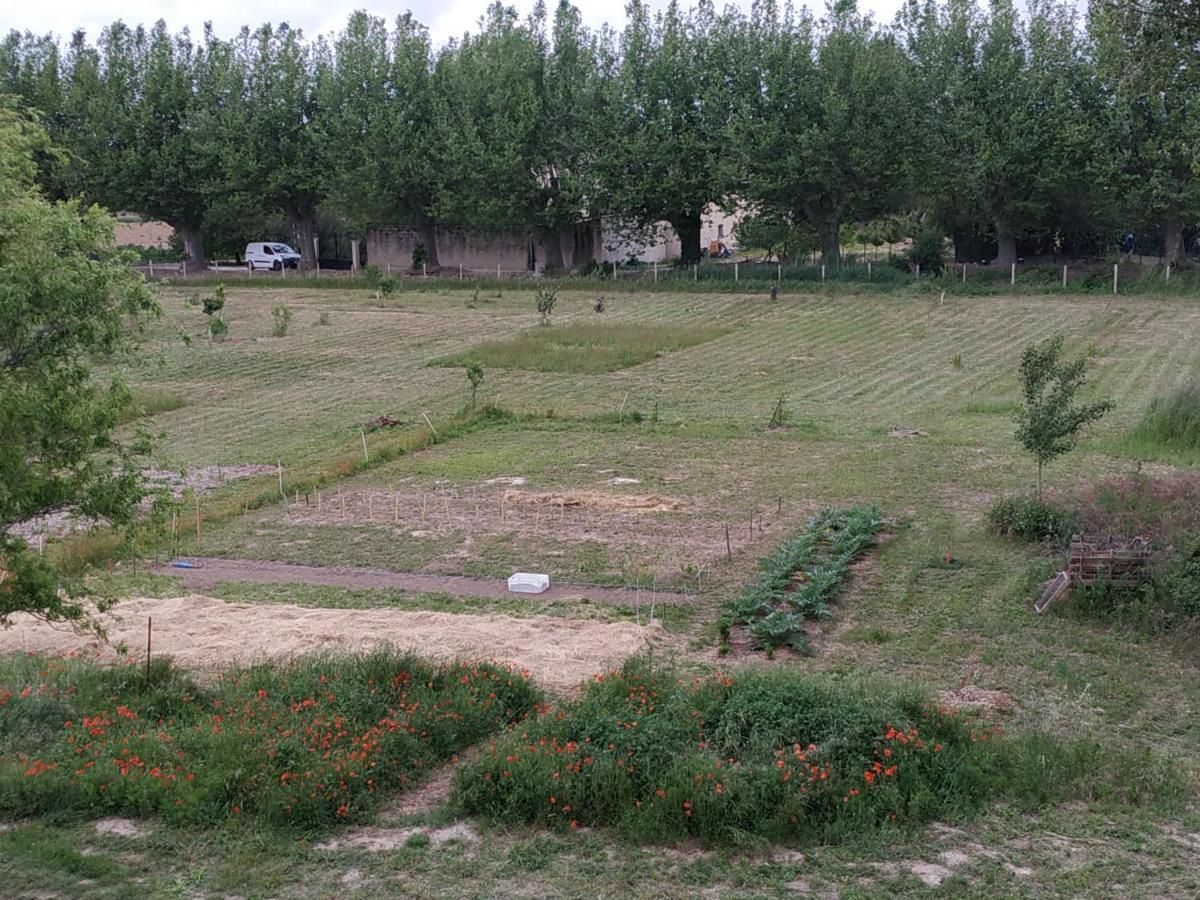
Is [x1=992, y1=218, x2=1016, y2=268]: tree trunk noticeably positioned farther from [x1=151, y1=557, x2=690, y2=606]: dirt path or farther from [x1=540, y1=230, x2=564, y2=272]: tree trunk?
[x1=151, y1=557, x2=690, y2=606]: dirt path

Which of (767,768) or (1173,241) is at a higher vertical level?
(1173,241)

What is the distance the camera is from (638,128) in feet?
192

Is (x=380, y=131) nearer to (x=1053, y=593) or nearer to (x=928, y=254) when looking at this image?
(x=928, y=254)

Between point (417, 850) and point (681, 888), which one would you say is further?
point (417, 850)

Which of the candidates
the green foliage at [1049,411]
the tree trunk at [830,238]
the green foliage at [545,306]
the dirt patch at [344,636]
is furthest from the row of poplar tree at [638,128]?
the dirt patch at [344,636]

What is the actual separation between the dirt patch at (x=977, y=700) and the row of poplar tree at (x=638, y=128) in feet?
127

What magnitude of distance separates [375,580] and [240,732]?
7637 mm

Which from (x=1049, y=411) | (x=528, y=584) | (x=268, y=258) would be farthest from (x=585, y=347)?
(x=268, y=258)

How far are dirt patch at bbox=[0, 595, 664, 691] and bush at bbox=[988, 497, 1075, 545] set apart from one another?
678 cm

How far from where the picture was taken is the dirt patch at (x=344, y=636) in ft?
47.2

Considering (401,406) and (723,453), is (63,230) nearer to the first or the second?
(723,453)

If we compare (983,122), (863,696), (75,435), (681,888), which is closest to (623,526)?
(863,696)

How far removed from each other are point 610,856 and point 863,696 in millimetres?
3303

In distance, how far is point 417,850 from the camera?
982 cm
